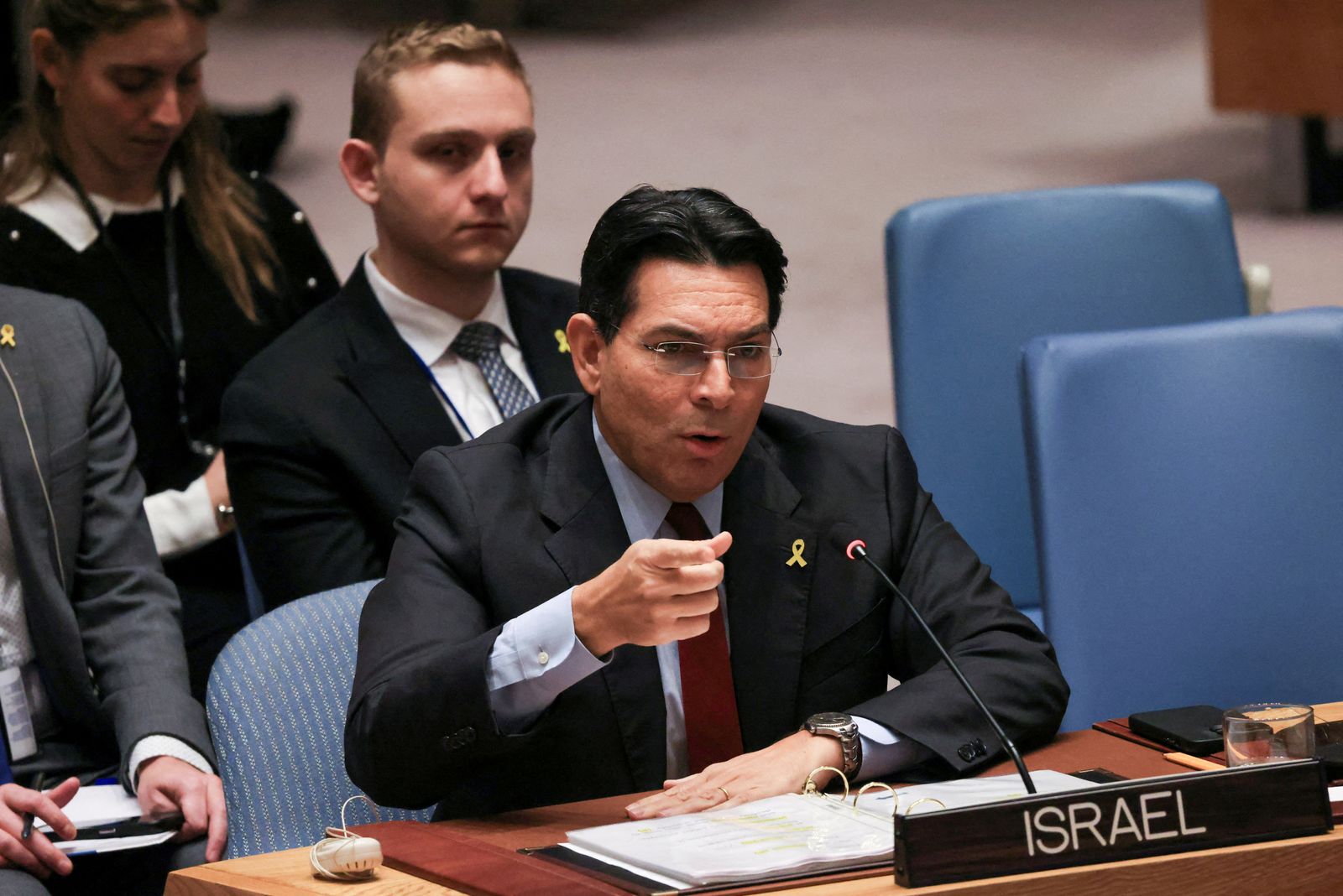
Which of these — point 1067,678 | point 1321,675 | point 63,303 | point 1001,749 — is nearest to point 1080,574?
point 1067,678

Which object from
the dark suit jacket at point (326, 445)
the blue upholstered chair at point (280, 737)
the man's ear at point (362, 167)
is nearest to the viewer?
the blue upholstered chair at point (280, 737)

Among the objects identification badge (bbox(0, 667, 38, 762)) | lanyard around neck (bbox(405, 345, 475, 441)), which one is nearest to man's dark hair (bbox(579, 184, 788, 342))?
lanyard around neck (bbox(405, 345, 475, 441))

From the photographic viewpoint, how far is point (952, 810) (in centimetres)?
151

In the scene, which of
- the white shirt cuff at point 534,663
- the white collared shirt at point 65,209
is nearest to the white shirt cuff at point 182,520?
the white collared shirt at point 65,209

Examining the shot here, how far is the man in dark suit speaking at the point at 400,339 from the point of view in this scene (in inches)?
113

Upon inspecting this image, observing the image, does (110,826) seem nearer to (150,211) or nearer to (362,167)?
(362,167)

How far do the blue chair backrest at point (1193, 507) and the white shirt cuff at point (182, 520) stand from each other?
140 centimetres

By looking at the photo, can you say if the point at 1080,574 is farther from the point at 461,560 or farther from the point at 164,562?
the point at 164,562

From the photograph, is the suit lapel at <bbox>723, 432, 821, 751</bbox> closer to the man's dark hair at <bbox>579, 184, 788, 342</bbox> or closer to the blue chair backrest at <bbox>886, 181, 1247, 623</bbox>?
the man's dark hair at <bbox>579, 184, 788, 342</bbox>

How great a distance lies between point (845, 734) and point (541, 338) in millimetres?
1370

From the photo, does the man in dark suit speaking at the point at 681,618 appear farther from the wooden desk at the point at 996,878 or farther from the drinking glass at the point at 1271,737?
the drinking glass at the point at 1271,737

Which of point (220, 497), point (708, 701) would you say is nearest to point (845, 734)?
point (708, 701)

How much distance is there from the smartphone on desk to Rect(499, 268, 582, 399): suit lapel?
1299 millimetres

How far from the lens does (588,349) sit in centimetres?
217
